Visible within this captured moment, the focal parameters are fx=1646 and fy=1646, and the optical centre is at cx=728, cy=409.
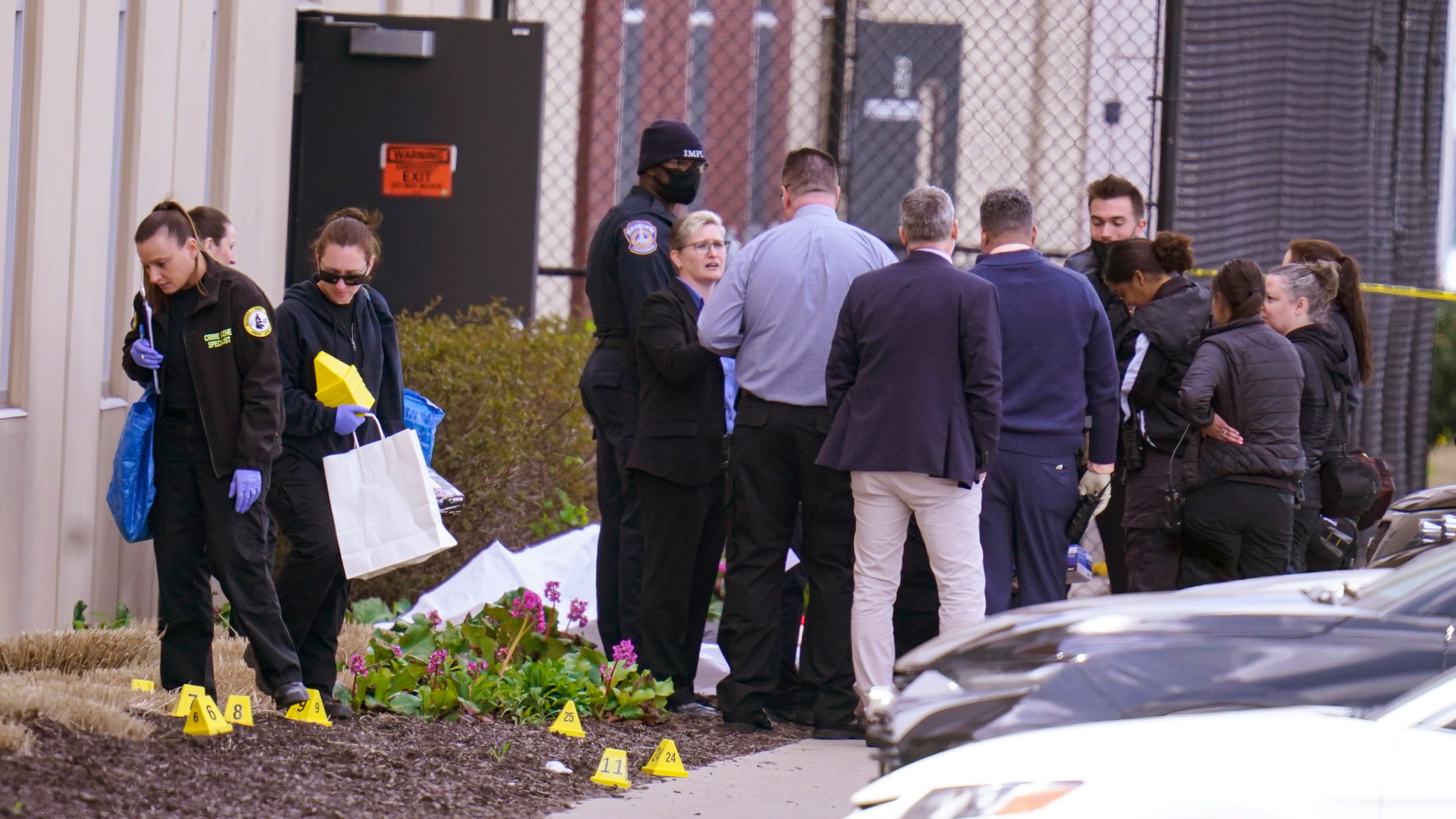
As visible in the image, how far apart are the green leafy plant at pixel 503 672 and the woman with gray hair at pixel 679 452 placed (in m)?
0.22

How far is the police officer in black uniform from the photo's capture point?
6168mm

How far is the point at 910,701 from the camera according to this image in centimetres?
341

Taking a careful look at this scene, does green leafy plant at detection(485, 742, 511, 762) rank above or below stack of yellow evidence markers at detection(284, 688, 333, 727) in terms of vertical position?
below

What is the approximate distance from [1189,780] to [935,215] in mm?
3291

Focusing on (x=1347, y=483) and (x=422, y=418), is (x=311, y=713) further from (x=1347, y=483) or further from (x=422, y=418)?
(x=1347, y=483)

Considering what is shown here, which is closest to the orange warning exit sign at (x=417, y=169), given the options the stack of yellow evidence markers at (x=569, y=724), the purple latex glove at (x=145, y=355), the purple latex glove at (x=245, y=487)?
the purple latex glove at (x=145, y=355)

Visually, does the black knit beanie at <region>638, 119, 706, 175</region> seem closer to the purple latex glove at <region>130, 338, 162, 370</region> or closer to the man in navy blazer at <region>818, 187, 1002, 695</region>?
the man in navy blazer at <region>818, 187, 1002, 695</region>

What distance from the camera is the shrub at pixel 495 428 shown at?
25.3 ft

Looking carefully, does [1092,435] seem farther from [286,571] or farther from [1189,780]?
[1189,780]

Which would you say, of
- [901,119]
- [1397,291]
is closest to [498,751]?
[1397,291]

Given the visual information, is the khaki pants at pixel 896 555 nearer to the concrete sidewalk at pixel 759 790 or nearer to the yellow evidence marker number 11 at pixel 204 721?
the concrete sidewalk at pixel 759 790

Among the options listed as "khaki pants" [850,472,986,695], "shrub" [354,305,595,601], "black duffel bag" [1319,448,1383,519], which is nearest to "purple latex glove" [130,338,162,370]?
"khaki pants" [850,472,986,695]

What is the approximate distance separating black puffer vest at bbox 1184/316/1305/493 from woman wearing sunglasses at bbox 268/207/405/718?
297 centimetres

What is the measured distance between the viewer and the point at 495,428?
776 centimetres
